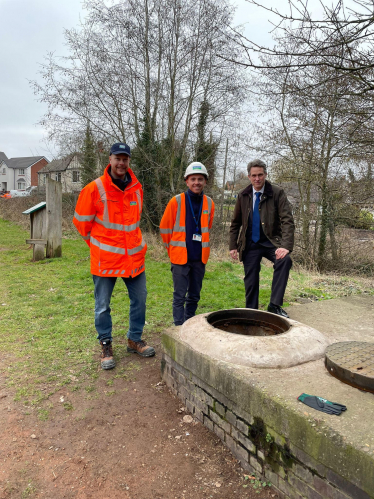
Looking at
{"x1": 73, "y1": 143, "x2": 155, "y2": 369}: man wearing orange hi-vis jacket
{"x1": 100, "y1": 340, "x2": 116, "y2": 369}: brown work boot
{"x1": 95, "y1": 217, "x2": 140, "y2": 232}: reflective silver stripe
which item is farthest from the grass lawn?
{"x1": 95, "y1": 217, "x2": 140, "y2": 232}: reflective silver stripe

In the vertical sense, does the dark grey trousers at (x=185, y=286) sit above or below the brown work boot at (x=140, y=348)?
above

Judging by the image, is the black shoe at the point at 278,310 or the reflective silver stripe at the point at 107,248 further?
the black shoe at the point at 278,310

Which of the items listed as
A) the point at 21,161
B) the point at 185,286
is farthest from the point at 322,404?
the point at 21,161

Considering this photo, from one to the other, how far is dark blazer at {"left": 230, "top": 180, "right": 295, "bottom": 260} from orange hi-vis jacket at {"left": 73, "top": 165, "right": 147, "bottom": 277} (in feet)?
4.50

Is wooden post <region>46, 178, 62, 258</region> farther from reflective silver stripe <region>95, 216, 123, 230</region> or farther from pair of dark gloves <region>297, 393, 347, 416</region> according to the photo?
pair of dark gloves <region>297, 393, 347, 416</region>

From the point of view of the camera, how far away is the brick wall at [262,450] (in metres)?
1.87

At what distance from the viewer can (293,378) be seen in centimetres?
244

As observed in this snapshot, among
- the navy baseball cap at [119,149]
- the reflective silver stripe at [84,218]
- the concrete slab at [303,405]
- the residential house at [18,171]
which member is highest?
the residential house at [18,171]

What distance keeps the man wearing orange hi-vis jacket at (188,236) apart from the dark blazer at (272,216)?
0.49 meters

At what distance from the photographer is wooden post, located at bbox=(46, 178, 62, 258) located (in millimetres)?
9172

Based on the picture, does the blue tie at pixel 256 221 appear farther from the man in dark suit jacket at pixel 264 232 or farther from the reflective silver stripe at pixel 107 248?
the reflective silver stripe at pixel 107 248

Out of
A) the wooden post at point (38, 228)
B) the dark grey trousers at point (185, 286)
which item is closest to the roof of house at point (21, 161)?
the wooden post at point (38, 228)

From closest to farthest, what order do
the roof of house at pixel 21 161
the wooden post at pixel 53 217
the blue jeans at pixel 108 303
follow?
the blue jeans at pixel 108 303
the wooden post at pixel 53 217
the roof of house at pixel 21 161

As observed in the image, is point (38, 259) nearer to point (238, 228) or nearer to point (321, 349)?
point (238, 228)
